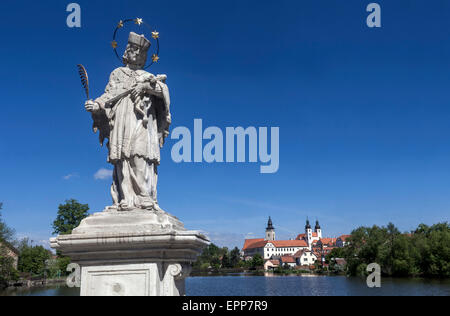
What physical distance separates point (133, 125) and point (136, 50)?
4.77ft

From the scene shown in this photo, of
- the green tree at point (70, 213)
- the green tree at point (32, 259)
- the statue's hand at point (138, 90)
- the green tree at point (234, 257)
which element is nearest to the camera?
the statue's hand at point (138, 90)

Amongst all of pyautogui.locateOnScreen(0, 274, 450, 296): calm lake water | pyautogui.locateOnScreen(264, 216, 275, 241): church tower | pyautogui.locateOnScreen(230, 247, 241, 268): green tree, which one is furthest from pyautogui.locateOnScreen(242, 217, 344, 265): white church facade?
pyautogui.locateOnScreen(0, 274, 450, 296): calm lake water

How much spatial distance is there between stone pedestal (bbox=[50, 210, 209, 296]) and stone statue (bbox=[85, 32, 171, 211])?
417mm

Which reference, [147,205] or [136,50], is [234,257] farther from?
[147,205]

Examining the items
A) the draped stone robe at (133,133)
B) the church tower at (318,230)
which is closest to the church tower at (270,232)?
the church tower at (318,230)

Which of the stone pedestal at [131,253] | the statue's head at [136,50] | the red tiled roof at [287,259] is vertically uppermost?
the statue's head at [136,50]

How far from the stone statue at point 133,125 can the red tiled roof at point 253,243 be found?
517ft

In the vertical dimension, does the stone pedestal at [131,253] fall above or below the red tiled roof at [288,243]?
above

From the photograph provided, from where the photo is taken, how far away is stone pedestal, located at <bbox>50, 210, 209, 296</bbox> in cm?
507

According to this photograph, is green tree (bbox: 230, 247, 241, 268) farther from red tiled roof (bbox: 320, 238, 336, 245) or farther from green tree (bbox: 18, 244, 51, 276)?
green tree (bbox: 18, 244, 51, 276)

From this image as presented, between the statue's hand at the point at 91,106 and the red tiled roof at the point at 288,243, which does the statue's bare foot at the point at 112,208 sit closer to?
the statue's hand at the point at 91,106

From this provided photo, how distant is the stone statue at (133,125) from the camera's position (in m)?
5.77
